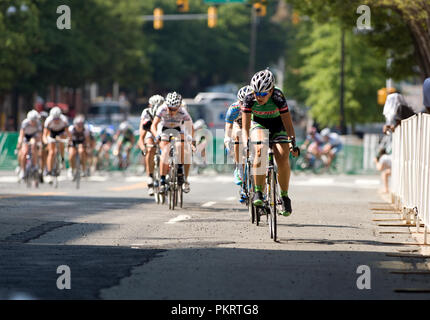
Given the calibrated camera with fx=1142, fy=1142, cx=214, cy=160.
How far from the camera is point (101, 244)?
11328 mm

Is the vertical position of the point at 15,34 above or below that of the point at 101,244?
above

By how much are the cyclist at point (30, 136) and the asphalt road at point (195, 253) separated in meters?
7.74

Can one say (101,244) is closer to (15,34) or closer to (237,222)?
(237,222)

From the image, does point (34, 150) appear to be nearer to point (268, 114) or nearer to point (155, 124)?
point (155, 124)

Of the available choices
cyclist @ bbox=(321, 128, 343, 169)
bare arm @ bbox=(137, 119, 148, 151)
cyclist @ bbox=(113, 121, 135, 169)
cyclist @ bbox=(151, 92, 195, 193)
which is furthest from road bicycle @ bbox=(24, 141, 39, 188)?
cyclist @ bbox=(321, 128, 343, 169)

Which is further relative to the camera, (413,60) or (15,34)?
(15,34)

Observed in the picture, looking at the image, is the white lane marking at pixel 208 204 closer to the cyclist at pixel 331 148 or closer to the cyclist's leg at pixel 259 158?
the cyclist's leg at pixel 259 158

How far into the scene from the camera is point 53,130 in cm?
2472

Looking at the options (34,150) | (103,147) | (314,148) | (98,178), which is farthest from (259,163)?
(314,148)

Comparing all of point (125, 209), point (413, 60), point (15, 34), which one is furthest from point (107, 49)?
point (125, 209)

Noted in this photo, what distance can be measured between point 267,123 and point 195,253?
2259mm

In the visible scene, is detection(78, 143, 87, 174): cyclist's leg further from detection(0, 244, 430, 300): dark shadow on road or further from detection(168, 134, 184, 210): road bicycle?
detection(0, 244, 430, 300): dark shadow on road

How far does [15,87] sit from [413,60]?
27416 millimetres

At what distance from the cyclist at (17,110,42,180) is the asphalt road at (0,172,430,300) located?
7742 millimetres
